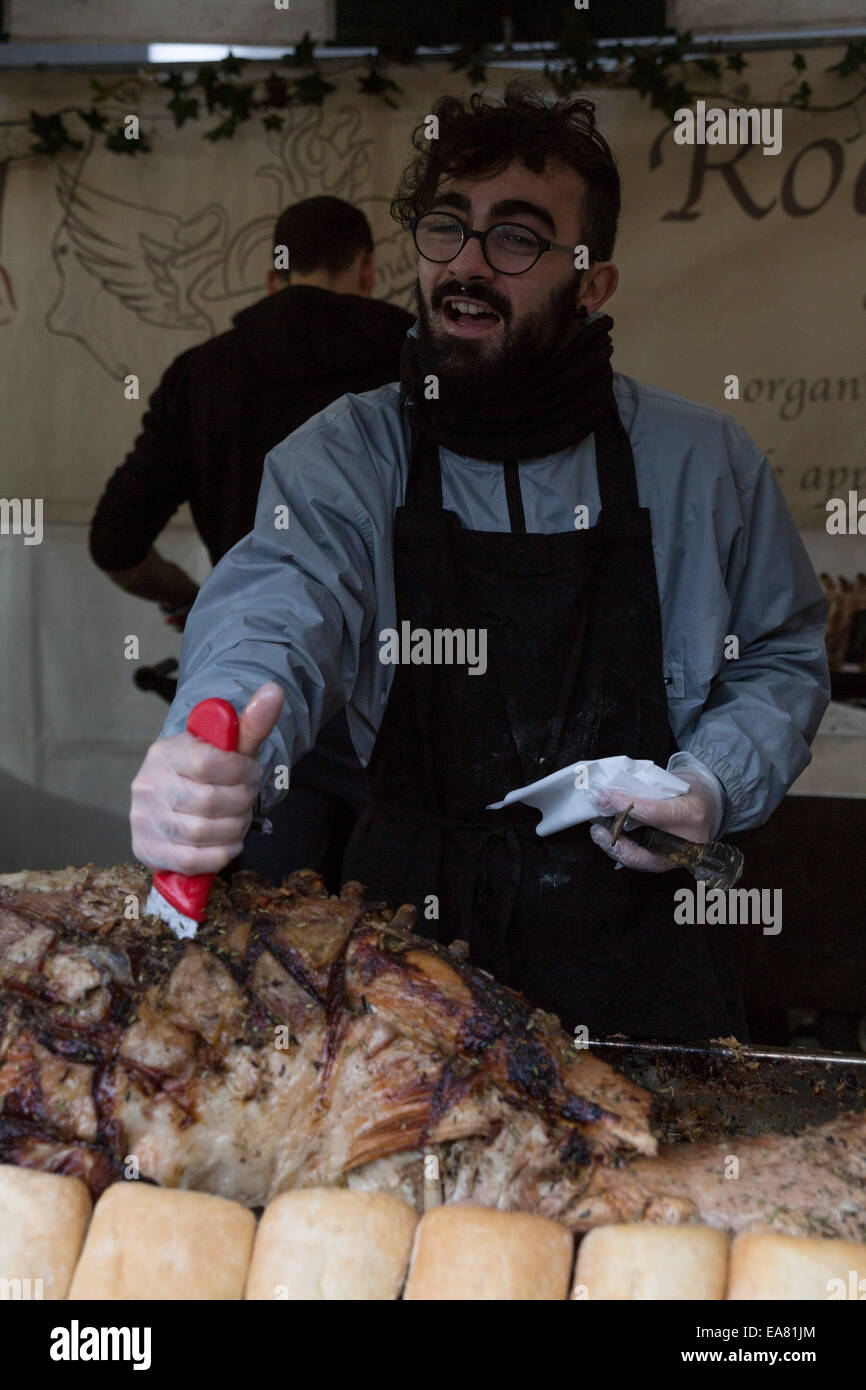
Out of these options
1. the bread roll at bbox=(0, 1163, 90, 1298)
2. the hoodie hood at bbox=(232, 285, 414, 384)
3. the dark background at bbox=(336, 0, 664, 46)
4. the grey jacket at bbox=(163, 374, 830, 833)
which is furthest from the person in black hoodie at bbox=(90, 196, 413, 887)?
the bread roll at bbox=(0, 1163, 90, 1298)

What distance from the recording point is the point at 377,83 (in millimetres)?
4449

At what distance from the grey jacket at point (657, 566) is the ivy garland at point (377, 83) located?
6.49 feet

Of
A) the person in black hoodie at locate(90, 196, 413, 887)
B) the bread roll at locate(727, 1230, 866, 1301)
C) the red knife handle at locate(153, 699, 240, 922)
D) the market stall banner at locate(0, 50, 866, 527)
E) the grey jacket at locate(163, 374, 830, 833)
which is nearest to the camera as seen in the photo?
the bread roll at locate(727, 1230, 866, 1301)

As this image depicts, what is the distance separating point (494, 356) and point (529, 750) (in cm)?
78

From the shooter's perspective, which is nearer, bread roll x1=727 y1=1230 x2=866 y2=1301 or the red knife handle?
bread roll x1=727 y1=1230 x2=866 y2=1301

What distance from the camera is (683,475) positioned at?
8.38ft

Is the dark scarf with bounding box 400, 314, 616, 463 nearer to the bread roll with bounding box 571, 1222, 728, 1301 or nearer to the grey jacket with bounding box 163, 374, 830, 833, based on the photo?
the grey jacket with bounding box 163, 374, 830, 833

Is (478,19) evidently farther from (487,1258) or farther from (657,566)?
(487,1258)

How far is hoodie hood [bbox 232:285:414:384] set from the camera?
3627 millimetres

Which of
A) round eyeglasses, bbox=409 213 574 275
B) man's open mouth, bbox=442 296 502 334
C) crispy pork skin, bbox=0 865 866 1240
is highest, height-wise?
round eyeglasses, bbox=409 213 574 275

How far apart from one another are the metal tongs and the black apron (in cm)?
25

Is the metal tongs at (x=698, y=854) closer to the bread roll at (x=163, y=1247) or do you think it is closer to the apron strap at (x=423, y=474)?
the apron strap at (x=423, y=474)

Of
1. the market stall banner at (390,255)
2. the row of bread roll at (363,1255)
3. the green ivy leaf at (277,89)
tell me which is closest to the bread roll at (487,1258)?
the row of bread roll at (363,1255)
